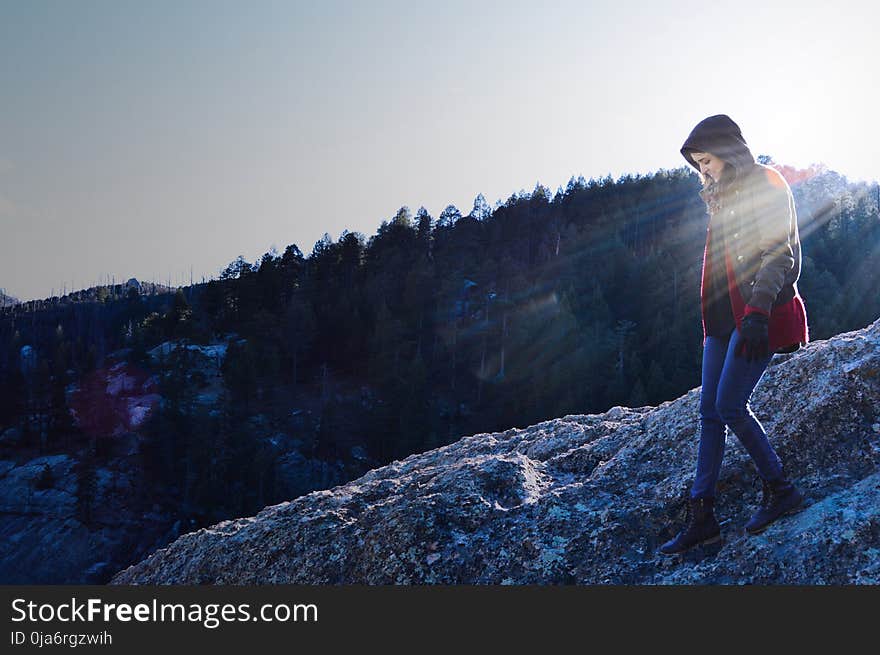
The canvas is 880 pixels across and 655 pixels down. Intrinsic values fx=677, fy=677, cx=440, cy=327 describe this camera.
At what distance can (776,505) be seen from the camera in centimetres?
451

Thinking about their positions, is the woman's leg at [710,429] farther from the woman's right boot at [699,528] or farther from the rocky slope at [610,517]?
the rocky slope at [610,517]

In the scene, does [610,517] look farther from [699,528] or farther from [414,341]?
[414,341]

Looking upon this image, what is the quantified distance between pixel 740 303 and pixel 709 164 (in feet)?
3.33

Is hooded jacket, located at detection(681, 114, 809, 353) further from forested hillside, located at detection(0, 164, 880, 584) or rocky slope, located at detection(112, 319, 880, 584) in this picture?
forested hillside, located at detection(0, 164, 880, 584)

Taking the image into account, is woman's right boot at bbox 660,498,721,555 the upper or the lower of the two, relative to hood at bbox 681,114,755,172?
lower

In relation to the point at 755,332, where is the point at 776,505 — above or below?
below

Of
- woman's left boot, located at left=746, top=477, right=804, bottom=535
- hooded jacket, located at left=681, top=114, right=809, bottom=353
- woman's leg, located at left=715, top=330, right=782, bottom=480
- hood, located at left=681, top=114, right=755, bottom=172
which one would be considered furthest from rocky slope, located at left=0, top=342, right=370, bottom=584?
hood, located at left=681, top=114, right=755, bottom=172

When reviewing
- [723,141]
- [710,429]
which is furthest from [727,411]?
[723,141]

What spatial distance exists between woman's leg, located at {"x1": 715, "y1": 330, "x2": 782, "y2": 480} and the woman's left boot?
6.7 inches

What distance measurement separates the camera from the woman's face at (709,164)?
4586 millimetres

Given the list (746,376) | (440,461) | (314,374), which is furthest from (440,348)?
(746,376)

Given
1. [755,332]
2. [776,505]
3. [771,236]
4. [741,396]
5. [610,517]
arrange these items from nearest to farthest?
[755,332]
[771,236]
[741,396]
[776,505]
[610,517]

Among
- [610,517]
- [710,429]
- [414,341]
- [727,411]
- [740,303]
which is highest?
[414,341]

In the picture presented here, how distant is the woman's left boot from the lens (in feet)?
14.8
